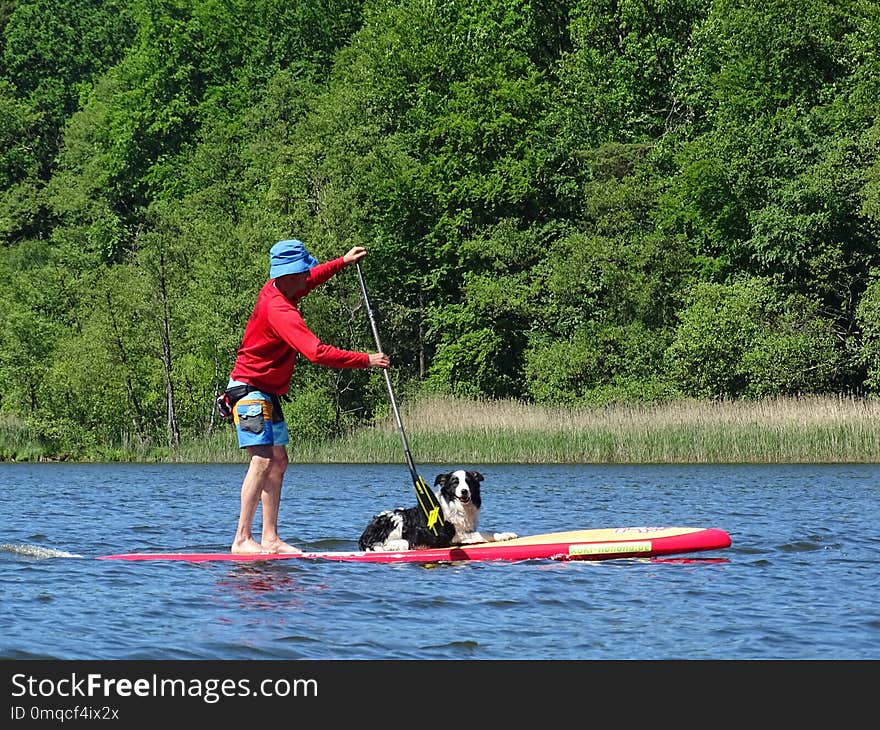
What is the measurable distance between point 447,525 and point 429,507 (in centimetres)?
21

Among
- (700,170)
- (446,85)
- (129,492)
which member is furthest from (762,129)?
(129,492)

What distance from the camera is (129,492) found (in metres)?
25.3

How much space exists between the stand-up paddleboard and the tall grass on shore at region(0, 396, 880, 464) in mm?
18686

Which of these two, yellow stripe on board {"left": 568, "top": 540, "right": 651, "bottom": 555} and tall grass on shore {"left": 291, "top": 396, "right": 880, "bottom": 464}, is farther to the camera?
tall grass on shore {"left": 291, "top": 396, "right": 880, "bottom": 464}

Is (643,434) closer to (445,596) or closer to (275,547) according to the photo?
(275,547)

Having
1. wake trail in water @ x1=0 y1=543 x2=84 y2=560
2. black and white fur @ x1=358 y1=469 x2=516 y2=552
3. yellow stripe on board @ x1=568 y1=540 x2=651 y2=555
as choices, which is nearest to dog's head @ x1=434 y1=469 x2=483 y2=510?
black and white fur @ x1=358 y1=469 x2=516 y2=552

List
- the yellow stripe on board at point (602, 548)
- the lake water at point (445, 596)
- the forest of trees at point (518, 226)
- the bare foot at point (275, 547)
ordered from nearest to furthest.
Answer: the lake water at point (445, 596) → the bare foot at point (275, 547) → the yellow stripe on board at point (602, 548) → the forest of trees at point (518, 226)

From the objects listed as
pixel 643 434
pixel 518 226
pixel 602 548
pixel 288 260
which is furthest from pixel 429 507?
pixel 518 226

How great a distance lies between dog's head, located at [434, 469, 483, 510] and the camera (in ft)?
41.9

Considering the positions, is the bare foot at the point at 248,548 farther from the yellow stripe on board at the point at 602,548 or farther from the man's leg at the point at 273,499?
the yellow stripe on board at the point at 602,548

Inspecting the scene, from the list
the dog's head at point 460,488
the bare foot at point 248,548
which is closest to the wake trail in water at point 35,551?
the bare foot at point 248,548

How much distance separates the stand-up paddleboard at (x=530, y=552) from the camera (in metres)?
12.5

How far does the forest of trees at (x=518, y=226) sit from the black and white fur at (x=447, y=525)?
27.4 meters

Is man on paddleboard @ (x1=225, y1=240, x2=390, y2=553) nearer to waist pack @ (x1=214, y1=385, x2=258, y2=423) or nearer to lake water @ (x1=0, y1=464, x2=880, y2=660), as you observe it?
waist pack @ (x1=214, y1=385, x2=258, y2=423)
